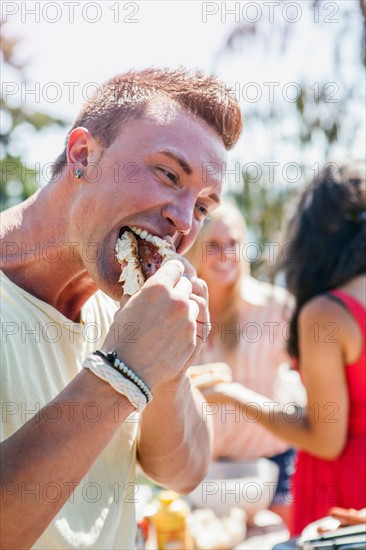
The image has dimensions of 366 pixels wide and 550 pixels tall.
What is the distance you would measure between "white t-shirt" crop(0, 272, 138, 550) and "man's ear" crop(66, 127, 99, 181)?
0.43 meters

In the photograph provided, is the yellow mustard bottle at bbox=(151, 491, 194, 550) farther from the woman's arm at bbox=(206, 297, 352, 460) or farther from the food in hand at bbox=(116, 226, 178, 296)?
the food in hand at bbox=(116, 226, 178, 296)

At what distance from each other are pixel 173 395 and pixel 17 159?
Result: 8740 mm

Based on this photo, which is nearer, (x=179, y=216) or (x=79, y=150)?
(x=179, y=216)

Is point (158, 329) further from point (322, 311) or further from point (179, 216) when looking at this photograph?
point (322, 311)

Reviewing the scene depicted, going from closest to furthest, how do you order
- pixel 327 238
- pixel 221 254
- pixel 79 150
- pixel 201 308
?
pixel 201 308, pixel 79 150, pixel 327 238, pixel 221 254

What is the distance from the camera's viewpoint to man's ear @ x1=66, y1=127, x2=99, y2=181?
6.88 ft

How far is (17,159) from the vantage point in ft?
33.4

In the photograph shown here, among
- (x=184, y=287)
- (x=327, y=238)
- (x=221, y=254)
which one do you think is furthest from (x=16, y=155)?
(x=184, y=287)

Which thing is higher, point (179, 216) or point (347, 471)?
point (179, 216)

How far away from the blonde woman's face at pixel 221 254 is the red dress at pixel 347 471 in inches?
67.5

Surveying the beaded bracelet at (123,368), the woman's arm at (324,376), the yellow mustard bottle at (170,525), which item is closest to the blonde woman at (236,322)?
the woman's arm at (324,376)

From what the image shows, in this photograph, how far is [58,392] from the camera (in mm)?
1828

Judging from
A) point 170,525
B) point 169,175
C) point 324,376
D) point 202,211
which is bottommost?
point 170,525

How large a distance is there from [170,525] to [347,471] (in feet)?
2.74
